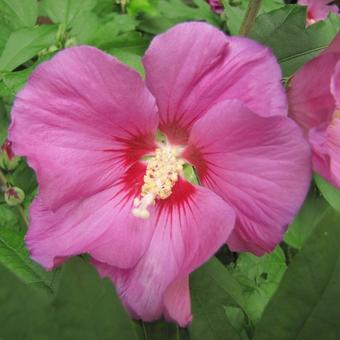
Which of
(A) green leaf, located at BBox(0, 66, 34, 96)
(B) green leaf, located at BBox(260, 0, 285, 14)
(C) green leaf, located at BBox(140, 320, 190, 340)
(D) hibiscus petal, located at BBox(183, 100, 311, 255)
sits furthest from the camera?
(B) green leaf, located at BBox(260, 0, 285, 14)

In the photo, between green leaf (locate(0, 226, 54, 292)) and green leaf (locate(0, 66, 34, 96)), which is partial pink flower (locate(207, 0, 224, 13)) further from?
green leaf (locate(0, 226, 54, 292))

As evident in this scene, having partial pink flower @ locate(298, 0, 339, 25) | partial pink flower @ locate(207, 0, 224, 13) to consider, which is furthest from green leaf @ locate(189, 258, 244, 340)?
partial pink flower @ locate(298, 0, 339, 25)

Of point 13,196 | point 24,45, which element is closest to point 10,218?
point 13,196

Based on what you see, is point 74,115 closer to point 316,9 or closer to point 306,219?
point 306,219

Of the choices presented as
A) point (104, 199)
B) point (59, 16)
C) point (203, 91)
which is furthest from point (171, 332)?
point (59, 16)

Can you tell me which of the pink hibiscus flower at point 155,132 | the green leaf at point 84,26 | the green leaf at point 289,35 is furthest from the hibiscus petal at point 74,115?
the green leaf at point 84,26
